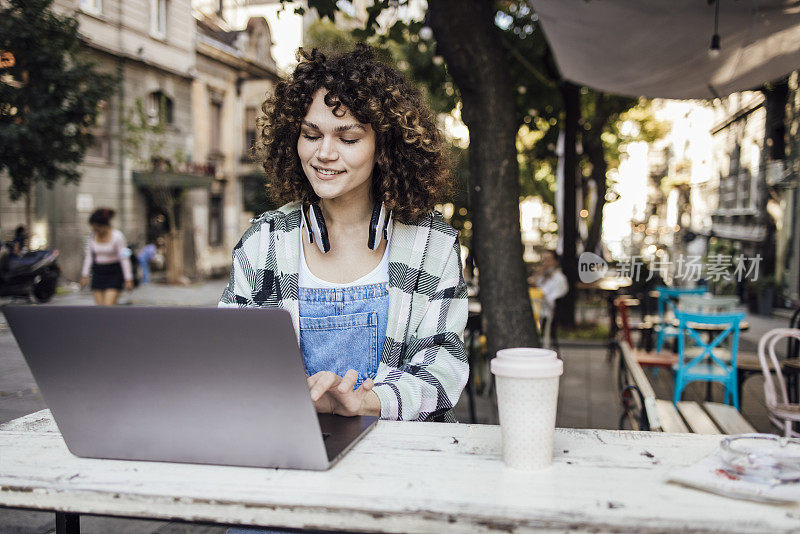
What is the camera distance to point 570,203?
9750 mm

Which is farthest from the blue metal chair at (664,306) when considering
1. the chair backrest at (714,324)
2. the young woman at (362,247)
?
the young woman at (362,247)

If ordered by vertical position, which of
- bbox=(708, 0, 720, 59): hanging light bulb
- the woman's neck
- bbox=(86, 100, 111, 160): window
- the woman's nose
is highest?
bbox=(708, 0, 720, 59): hanging light bulb

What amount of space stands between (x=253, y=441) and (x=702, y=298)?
17.4ft

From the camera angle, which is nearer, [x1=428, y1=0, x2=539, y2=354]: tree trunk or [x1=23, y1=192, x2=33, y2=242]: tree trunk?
[x1=23, y1=192, x2=33, y2=242]: tree trunk

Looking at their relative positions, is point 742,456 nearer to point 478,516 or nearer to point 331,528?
point 478,516

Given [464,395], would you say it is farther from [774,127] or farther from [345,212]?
[345,212]

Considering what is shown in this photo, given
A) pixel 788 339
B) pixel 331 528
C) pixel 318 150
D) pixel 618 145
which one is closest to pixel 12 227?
pixel 318 150

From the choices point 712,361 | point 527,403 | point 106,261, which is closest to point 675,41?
point 712,361

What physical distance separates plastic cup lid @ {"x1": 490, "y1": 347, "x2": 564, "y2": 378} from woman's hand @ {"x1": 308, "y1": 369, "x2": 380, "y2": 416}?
35 cm

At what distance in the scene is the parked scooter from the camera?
8.61ft

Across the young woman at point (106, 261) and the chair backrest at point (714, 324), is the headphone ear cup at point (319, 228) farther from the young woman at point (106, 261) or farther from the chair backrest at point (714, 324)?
the chair backrest at point (714, 324)

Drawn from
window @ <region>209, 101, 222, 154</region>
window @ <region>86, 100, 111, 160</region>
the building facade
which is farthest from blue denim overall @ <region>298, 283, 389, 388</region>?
window @ <region>209, 101, 222, 154</region>

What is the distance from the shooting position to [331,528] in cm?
101

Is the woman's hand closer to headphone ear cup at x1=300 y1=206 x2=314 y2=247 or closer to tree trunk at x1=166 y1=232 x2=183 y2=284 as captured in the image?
headphone ear cup at x1=300 y1=206 x2=314 y2=247
